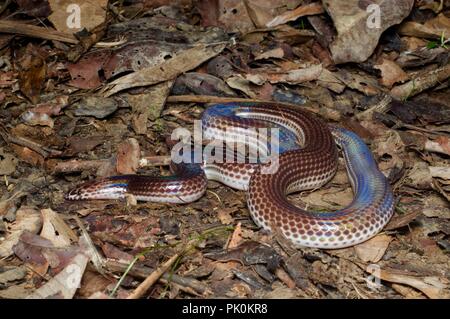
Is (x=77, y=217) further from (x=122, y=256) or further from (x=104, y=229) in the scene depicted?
(x=122, y=256)

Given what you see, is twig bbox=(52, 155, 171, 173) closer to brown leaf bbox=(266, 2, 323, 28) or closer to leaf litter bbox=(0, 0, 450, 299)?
leaf litter bbox=(0, 0, 450, 299)

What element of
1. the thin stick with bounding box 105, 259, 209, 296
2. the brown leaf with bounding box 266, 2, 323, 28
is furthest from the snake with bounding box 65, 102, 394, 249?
the brown leaf with bounding box 266, 2, 323, 28

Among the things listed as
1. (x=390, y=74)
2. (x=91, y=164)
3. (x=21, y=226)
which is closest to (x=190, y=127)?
(x=91, y=164)

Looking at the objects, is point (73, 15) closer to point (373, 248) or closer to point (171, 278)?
point (171, 278)

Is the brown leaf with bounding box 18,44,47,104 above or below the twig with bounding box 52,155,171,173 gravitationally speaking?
above

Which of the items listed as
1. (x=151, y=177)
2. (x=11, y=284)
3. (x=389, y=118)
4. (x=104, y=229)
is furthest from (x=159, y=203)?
(x=389, y=118)

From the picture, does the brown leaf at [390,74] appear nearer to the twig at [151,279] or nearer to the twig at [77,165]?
the twig at [77,165]

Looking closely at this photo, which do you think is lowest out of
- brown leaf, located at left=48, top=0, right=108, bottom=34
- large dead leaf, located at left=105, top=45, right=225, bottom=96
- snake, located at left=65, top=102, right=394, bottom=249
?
snake, located at left=65, top=102, right=394, bottom=249
